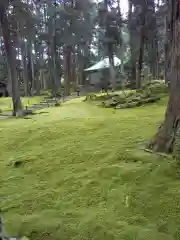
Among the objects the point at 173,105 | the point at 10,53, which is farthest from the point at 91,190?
the point at 10,53

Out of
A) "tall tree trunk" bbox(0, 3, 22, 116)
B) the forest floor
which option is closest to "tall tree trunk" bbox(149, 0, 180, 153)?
the forest floor

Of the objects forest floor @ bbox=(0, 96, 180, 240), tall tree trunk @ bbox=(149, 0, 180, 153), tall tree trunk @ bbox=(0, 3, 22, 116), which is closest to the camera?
forest floor @ bbox=(0, 96, 180, 240)

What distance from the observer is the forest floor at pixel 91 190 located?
1802 mm

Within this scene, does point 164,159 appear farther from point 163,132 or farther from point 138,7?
point 138,7

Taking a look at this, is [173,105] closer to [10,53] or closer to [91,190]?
[91,190]

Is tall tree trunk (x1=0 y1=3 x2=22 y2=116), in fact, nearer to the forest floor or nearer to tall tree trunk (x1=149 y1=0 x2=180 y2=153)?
the forest floor

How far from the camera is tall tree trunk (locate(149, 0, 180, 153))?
108 inches

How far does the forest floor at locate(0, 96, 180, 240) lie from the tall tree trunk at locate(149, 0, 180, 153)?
18cm

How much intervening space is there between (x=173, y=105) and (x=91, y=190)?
1.19 m

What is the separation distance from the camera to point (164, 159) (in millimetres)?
2611

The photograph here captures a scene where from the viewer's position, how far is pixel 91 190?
7.51 ft

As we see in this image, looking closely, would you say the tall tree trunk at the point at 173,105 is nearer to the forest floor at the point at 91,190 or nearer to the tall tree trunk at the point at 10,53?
the forest floor at the point at 91,190

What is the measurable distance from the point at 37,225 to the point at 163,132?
1.57 meters

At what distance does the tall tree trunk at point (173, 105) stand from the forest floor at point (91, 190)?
177 millimetres
